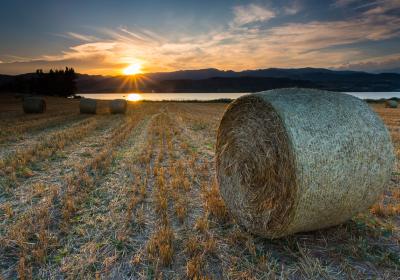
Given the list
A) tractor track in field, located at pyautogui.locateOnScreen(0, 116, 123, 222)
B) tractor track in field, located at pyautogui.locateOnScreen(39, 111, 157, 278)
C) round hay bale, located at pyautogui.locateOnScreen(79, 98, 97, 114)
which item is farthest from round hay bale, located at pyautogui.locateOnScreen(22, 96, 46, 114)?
tractor track in field, located at pyautogui.locateOnScreen(39, 111, 157, 278)

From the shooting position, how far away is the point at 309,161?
4.01m

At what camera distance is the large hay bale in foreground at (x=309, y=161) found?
405 centimetres

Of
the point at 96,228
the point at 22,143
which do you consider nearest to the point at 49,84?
the point at 22,143

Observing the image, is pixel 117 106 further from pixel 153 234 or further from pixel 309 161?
pixel 309 161

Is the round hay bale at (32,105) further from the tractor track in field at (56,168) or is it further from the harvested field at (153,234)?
the harvested field at (153,234)

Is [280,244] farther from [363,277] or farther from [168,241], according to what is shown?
[168,241]

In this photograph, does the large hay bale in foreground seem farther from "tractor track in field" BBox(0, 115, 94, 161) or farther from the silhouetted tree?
the silhouetted tree

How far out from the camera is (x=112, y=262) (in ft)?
13.7

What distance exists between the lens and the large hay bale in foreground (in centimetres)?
405

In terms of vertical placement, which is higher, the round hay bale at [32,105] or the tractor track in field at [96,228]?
the round hay bale at [32,105]

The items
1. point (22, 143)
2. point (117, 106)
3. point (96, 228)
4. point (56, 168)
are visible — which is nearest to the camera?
point (96, 228)

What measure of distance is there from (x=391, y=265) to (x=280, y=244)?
1.37 meters

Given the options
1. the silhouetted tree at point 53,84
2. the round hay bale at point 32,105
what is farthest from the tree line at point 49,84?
the round hay bale at point 32,105

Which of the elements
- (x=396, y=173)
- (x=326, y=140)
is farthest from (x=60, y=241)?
(x=396, y=173)
